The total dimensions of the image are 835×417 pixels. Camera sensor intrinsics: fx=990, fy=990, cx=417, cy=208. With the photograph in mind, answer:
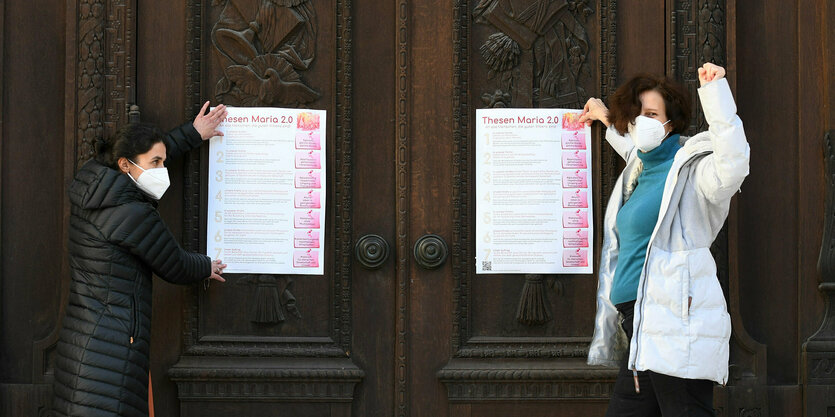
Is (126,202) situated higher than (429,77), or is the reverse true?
(429,77)

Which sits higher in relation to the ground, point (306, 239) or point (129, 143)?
point (129, 143)

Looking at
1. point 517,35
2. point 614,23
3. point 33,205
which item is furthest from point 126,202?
point 614,23

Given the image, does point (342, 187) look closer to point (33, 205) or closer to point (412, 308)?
point (412, 308)

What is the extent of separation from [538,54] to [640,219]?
A: 1067mm

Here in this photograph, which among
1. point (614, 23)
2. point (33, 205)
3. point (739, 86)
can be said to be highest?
point (614, 23)

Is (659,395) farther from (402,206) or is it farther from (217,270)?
(217,270)

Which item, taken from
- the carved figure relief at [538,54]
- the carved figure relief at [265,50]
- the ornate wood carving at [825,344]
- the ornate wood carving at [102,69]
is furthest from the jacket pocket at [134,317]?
the ornate wood carving at [825,344]

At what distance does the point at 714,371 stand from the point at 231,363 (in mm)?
2067

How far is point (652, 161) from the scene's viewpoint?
3.82 meters

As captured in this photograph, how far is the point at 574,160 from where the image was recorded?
443 cm

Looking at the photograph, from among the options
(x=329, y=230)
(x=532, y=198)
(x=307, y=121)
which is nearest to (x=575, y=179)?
(x=532, y=198)

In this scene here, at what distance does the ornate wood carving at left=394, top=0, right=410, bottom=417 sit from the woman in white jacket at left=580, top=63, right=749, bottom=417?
3.03 feet

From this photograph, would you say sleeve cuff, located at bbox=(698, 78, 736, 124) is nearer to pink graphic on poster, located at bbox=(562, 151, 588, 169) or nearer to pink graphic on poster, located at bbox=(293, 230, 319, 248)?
pink graphic on poster, located at bbox=(562, 151, 588, 169)

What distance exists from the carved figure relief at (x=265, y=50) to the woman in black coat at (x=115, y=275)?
53 cm
